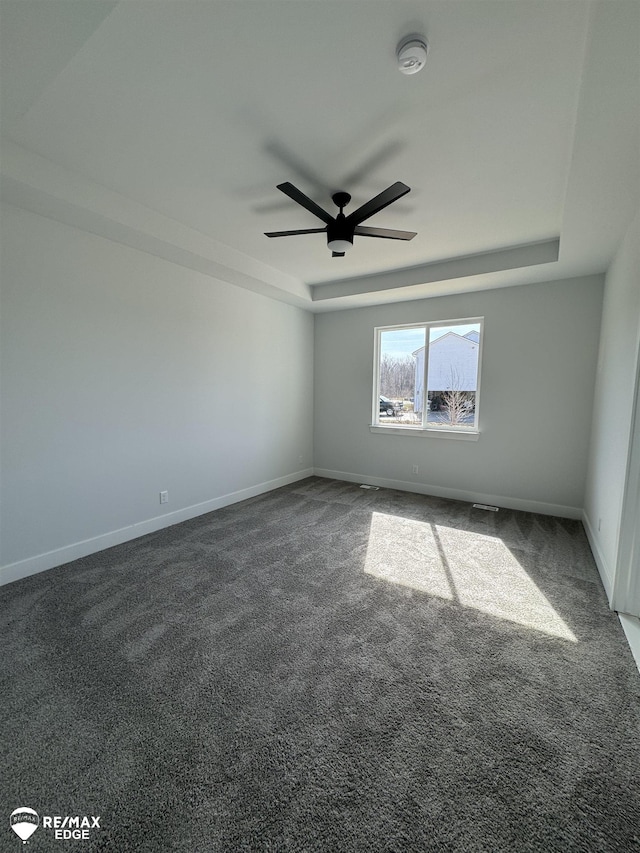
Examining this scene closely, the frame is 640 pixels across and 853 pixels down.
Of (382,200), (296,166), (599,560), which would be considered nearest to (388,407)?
(599,560)

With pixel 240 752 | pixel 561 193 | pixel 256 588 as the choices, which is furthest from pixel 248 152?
pixel 240 752

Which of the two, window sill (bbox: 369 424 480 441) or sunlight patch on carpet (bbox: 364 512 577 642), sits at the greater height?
window sill (bbox: 369 424 480 441)

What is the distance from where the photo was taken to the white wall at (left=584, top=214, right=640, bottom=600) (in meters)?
2.33

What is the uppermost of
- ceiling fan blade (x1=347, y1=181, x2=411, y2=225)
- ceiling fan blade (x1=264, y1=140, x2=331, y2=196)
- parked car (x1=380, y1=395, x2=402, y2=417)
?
ceiling fan blade (x1=264, y1=140, x2=331, y2=196)

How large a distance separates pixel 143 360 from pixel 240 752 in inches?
120

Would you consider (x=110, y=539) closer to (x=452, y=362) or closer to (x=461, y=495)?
(x=461, y=495)

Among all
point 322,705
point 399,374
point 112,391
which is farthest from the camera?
point 399,374

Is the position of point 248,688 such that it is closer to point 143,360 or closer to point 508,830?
point 508,830

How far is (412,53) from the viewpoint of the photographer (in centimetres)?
147

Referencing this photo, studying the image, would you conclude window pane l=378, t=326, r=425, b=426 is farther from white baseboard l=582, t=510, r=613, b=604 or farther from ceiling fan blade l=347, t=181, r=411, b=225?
ceiling fan blade l=347, t=181, r=411, b=225

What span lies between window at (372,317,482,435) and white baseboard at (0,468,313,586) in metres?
2.25

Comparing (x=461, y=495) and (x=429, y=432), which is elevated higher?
(x=429, y=432)

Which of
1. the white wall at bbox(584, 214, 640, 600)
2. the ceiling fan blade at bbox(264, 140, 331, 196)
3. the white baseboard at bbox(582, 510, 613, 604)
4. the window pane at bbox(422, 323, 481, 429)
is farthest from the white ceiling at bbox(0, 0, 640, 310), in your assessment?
the white baseboard at bbox(582, 510, 613, 604)

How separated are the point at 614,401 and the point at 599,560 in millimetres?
1267
